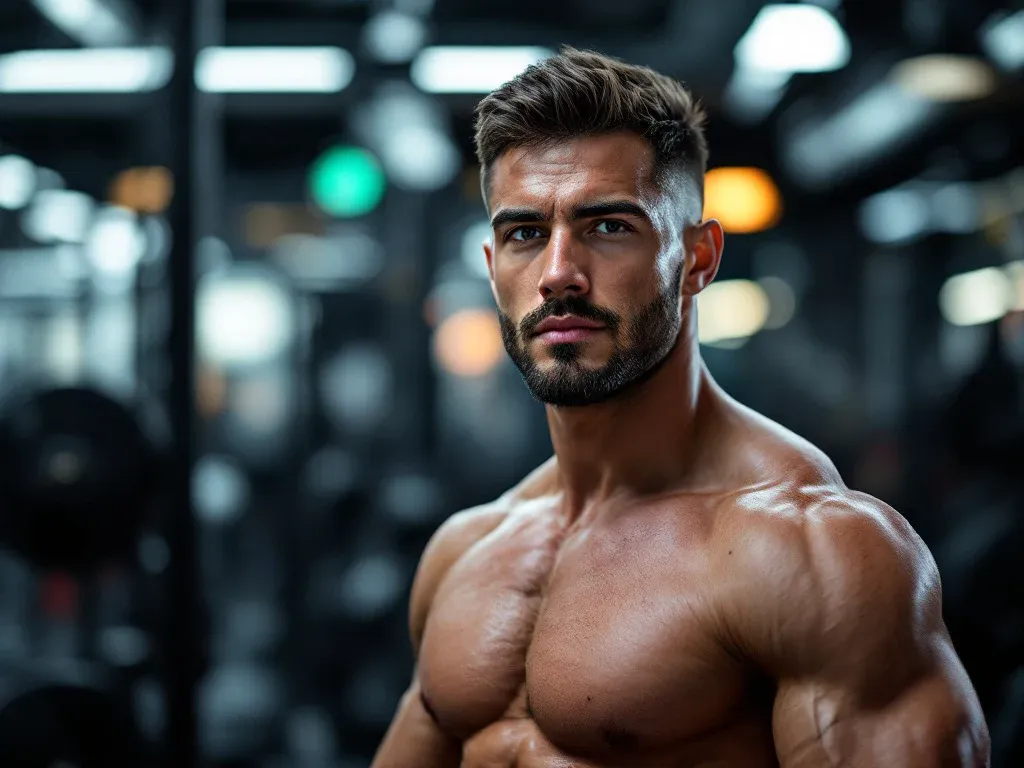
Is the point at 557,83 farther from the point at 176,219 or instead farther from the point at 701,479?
the point at 176,219

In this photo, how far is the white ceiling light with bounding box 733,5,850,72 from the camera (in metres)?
3.79

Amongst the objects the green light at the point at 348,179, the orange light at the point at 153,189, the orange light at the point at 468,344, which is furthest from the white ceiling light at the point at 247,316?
the orange light at the point at 153,189

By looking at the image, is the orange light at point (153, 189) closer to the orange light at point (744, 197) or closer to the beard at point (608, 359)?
the beard at point (608, 359)

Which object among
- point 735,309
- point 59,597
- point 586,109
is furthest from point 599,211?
point 735,309

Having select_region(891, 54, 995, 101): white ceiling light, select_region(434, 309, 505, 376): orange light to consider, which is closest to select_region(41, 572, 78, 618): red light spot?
select_region(891, 54, 995, 101): white ceiling light

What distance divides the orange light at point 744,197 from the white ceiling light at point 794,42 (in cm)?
76

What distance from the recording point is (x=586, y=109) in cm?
125

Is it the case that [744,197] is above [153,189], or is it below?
above

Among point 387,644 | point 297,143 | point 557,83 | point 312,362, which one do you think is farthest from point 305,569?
point 557,83

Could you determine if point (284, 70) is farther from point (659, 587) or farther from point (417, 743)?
point (659, 587)

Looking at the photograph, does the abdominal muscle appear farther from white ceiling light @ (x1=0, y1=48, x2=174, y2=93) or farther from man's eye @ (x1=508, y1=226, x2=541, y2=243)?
white ceiling light @ (x1=0, y1=48, x2=174, y2=93)

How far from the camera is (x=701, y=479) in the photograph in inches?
50.8

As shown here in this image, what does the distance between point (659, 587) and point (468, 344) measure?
26.6ft

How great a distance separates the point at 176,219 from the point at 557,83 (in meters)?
1.26
